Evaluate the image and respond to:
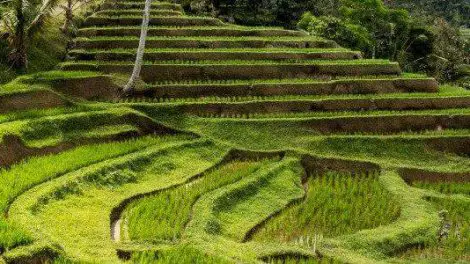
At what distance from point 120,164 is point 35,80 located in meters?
4.42

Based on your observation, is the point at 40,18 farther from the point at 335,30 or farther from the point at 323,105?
the point at 335,30

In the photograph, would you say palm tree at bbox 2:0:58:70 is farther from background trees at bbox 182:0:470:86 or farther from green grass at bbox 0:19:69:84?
background trees at bbox 182:0:470:86

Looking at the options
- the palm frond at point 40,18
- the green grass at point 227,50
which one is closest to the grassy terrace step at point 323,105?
the green grass at point 227,50

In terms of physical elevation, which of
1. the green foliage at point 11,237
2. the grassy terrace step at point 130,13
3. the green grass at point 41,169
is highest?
the grassy terrace step at point 130,13

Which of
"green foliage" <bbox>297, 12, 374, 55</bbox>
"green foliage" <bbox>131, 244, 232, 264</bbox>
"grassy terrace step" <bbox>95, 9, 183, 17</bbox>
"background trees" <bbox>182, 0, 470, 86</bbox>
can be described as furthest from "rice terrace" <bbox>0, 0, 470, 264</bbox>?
"background trees" <bbox>182, 0, 470, 86</bbox>

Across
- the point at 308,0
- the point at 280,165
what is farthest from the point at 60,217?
the point at 308,0

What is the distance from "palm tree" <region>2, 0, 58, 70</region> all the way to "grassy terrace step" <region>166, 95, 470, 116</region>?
450cm

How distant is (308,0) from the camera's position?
25547 mm

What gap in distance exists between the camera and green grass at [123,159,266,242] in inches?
316

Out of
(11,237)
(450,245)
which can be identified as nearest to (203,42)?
(450,245)

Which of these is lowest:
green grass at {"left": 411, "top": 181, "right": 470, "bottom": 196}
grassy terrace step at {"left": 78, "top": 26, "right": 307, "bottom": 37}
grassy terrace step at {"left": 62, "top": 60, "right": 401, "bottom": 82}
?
green grass at {"left": 411, "top": 181, "right": 470, "bottom": 196}

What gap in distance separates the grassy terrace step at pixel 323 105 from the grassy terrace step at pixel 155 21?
6189 mm

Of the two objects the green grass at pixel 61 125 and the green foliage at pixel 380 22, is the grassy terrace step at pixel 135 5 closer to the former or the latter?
the green foliage at pixel 380 22

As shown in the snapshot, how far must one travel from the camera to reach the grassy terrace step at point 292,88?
14.6m
